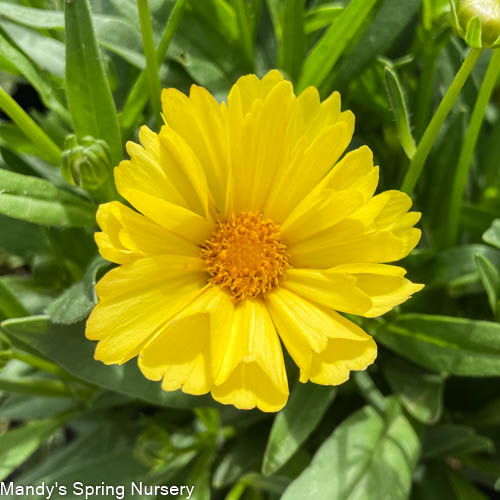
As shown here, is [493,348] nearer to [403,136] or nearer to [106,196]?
[403,136]

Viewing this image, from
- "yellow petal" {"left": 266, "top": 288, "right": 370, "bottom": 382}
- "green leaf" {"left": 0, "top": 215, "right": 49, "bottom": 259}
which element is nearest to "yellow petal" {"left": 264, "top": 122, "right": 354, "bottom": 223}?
"yellow petal" {"left": 266, "top": 288, "right": 370, "bottom": 382}

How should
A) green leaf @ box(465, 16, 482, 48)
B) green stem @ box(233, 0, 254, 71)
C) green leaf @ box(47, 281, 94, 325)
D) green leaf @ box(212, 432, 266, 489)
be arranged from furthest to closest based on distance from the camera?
green leaf @ box(212, 432, 266, 489) → green stem @ box(233, 0, 254, 71) → green leaf @ box(47, 281, 94, 325) → green leaf @ box(465, 16, 482, 48)

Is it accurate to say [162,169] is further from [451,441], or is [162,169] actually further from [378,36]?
[451,441]

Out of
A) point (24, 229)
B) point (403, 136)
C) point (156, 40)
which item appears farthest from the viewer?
point (24, 229)

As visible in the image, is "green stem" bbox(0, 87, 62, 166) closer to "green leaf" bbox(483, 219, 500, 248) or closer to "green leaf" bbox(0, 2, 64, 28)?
"green leaf" bbox(0, 2, 64, 28)


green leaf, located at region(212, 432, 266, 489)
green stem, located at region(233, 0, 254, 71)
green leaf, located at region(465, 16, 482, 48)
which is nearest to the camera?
green leaf, located at region(465, 16, 482, 48)

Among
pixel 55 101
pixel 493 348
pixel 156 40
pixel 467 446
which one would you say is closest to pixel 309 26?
pixel 156 40
